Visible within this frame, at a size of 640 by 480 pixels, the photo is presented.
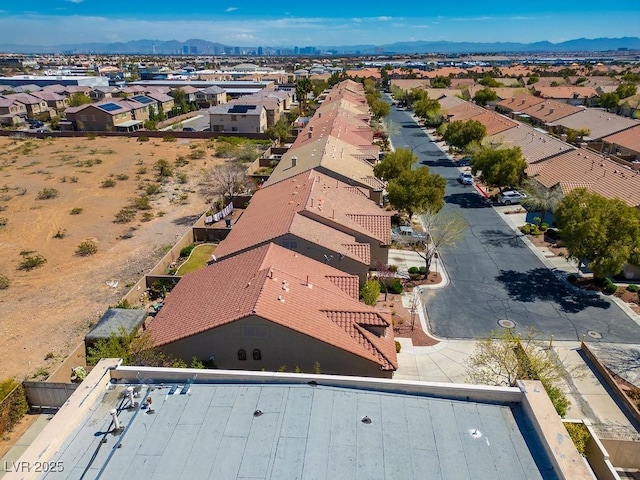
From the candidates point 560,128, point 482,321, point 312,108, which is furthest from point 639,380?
point 312,108

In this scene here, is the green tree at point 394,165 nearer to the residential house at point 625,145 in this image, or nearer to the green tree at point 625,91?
the residential house at point 625,145

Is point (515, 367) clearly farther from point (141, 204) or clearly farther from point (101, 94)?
→ point (101, 94)

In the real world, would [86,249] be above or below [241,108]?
below

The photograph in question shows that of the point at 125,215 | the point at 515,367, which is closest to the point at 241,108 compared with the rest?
the point at 125,215

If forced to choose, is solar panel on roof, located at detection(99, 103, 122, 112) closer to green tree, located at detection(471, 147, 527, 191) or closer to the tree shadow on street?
green tree, located at detection(471, 147, 527, 191)

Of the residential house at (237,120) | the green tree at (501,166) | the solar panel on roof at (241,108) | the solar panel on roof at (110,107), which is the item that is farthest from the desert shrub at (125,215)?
the solar panel on roof at (110,107)

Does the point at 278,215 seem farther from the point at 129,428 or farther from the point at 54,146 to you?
the point at 54,146
